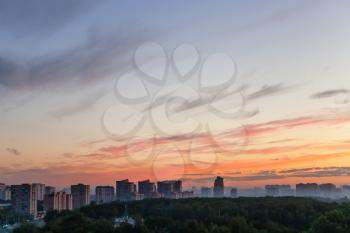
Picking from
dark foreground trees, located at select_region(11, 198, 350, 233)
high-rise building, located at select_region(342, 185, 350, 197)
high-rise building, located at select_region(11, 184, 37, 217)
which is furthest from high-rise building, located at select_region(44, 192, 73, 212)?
high-rise building, located at select_region(342, 185, 350, 197)

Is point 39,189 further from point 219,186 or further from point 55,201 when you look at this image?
point 219,186

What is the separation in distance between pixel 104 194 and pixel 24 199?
99.2 feet

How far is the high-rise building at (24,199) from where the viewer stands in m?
94.8

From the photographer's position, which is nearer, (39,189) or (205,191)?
(39,189)

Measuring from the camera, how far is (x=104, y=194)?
123188 mm

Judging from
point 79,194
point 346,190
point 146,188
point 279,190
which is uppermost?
point 146,188

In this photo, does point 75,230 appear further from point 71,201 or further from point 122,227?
point 71,201

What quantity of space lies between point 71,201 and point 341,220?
279 feet

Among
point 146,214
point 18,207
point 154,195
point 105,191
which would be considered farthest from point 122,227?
point 105,191

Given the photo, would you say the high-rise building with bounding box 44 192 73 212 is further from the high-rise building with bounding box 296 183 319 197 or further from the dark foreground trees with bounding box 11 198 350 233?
the high-rise building with bounding box 296 183 319 197

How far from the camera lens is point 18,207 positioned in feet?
310

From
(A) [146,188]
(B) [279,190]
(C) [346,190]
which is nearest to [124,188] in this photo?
(A) [146,188]

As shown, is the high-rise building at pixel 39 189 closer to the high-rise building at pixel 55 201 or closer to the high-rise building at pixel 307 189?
the high-rise building at pixel 55 201

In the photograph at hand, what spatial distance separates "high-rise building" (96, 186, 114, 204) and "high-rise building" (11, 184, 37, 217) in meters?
26.5
